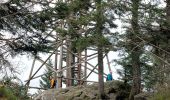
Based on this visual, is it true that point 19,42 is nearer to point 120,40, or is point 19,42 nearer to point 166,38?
point 120,40

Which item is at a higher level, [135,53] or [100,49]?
[100,49]

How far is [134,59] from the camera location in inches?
752

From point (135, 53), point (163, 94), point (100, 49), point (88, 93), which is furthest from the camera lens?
point (88, 93)

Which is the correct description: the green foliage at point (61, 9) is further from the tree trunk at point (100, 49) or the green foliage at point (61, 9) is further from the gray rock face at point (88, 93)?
the gray rock face at point (88, 93)

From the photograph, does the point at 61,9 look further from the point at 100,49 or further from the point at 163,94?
the point at 163,94

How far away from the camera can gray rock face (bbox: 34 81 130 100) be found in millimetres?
20203

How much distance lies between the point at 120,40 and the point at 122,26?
0.65 meters

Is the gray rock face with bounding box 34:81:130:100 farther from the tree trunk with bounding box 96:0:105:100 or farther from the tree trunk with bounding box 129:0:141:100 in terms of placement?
the tree trunk with bounding box 129:0:141:100

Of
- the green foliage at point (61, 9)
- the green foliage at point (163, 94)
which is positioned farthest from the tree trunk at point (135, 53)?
the green foliage at point (163, 94)

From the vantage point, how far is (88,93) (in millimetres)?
20359

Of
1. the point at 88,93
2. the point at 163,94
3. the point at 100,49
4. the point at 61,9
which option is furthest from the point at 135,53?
the point at 163,94

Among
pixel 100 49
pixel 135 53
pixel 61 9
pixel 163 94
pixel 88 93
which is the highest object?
pixel 61 9

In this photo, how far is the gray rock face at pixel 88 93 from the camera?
20.2 m

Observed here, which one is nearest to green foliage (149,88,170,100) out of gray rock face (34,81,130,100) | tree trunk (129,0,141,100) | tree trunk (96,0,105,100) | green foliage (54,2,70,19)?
green foliage (54,2,70,19)
